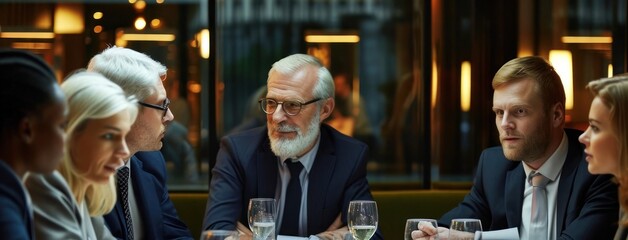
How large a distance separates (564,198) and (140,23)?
2.86m

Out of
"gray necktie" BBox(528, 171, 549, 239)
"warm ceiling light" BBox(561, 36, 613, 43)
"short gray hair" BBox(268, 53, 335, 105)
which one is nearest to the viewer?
"gray necktie" BBox(528, 171, 549, 239)

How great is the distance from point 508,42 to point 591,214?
6.78 feet

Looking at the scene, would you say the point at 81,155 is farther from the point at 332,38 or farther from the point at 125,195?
the point at 332,38

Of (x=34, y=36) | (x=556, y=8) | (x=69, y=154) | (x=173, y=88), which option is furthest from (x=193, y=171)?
(x=69, y=154)

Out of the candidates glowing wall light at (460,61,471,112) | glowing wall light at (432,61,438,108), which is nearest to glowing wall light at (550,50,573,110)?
glowing wall light at (460,61,471,112)

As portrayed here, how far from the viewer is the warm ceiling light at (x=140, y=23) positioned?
5.89 m

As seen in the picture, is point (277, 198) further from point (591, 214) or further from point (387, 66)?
point (387, 66)

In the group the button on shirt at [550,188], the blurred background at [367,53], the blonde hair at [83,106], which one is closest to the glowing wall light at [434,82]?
the blurred background at [367,53]

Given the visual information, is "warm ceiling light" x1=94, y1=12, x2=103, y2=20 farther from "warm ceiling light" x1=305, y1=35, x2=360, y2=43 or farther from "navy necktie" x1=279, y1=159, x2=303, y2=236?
"navy necktie" x1=279, y1=159, x2=303, y2=236

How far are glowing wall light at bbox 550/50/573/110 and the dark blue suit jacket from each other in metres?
4.42

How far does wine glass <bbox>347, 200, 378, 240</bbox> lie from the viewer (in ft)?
11.9

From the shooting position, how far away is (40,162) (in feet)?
7.44

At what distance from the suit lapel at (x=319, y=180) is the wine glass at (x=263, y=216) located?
0.82m

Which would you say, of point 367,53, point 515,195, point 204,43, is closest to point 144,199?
point 515,195
